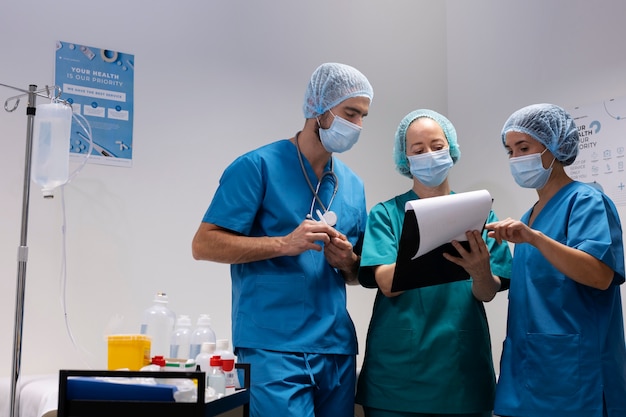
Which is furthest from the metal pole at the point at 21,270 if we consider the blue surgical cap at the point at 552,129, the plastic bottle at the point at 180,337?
the blue surgical cap at the point at 552,129

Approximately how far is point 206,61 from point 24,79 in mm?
793

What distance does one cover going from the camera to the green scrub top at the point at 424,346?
1996 millimetres

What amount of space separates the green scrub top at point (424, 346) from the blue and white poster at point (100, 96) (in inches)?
49.1

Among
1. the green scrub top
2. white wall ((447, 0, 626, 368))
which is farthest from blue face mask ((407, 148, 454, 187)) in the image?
white wall ((447, 0, 626, 368))

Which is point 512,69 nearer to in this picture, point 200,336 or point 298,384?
point 298,384

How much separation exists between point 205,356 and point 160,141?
1638mm

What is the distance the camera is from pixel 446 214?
5.93 feet

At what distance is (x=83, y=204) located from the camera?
9.06 feet

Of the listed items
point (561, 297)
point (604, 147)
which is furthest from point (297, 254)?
point (604, 147)

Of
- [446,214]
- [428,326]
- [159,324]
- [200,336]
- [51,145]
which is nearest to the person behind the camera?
[200,336]

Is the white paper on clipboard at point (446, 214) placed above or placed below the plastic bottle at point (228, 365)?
above

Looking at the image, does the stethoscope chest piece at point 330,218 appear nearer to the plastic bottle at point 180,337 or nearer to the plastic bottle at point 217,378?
the plastic bottle at point 180,337

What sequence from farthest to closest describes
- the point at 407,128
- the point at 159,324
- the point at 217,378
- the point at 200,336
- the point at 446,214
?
the point at 407,128 < the point at 159,324 < the point at 446,214 < the point at 200,336 < the point at 217,378

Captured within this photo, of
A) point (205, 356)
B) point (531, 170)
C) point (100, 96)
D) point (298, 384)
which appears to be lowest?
point (298, 384)
